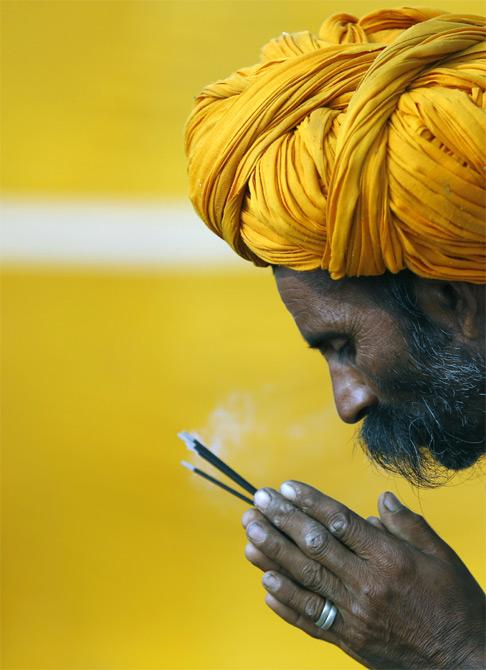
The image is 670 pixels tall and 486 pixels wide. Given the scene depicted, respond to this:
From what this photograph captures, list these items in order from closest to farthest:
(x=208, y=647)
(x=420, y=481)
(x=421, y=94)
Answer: (x=421, y=94), (x=420, y=481), (x=208, y=647)

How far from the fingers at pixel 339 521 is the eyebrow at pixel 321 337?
26cm

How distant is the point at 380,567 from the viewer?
1437mm

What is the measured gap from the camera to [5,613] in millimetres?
2539

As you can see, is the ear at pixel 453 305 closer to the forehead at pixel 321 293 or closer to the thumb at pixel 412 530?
the forehead at pixel 321 293

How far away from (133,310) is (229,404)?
36 cm

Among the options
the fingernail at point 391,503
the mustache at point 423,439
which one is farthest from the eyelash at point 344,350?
the fingernail at point 391,503

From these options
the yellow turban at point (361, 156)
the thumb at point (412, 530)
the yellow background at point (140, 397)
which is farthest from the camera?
the yellow background at point (140, 397)

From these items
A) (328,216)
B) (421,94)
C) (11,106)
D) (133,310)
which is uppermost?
(11,106)

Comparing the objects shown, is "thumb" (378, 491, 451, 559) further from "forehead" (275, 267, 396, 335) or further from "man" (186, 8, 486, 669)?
"forehead" (275, 267, 396, 335)

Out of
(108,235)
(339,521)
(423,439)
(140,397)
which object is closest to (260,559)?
(339,521)

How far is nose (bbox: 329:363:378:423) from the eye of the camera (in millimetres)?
1567

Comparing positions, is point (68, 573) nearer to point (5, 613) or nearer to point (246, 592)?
point (5, 613)

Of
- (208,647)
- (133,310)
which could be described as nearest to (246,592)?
(208,647)

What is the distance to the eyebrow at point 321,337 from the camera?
1541mm
